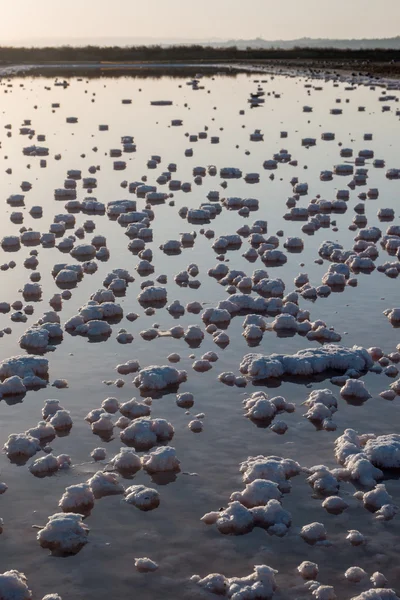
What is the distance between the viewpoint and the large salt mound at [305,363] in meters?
13.8

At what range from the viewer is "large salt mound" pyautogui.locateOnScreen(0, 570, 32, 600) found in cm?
828

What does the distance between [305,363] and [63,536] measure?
19.6 ft

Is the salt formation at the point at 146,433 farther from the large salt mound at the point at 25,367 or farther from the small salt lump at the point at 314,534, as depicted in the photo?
the small salt lump at the point at 314,534

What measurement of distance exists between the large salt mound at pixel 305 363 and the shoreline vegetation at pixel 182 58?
88.5 m

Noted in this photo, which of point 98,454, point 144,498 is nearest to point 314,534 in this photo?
point 144,498

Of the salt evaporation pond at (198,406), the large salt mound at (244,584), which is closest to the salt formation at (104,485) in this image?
the salt evaporation pond at (198,406)

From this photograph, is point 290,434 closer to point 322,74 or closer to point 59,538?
point 59,538

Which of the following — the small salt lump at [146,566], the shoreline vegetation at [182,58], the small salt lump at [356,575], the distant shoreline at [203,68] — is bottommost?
the small salt lump at [146,566]

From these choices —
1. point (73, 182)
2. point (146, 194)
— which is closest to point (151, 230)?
point (146, 194)

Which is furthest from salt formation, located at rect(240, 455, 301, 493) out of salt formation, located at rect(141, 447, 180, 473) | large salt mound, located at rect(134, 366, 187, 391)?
large salt mound, located at rect(134, 366, 187, 391)

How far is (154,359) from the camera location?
573 inches

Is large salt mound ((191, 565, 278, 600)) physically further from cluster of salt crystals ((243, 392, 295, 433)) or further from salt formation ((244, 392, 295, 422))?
salt formation ((244, 392, 295, 422))

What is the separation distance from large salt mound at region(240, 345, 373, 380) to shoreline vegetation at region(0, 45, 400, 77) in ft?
290

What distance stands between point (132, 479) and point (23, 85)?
242ft
